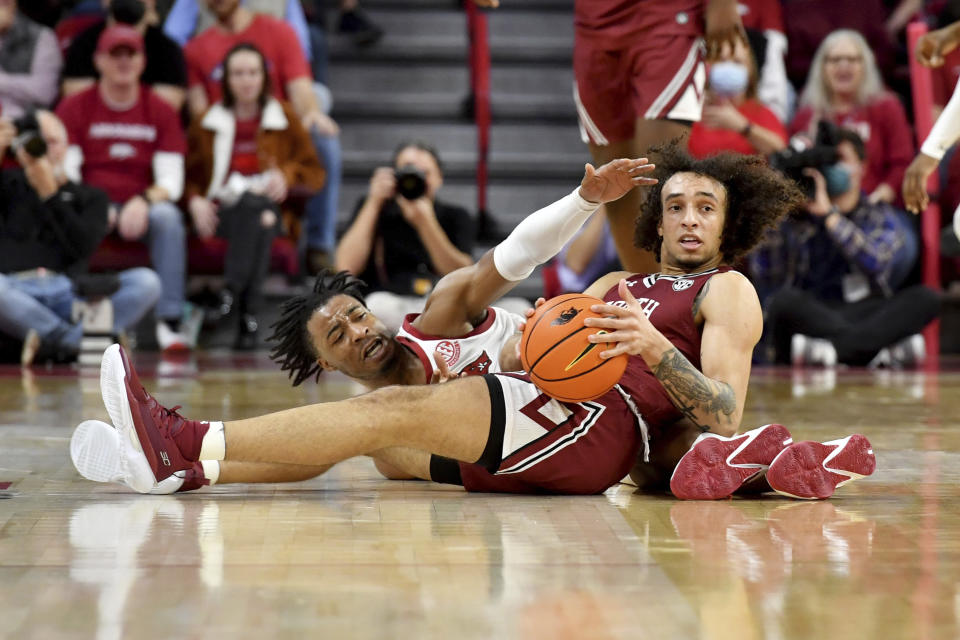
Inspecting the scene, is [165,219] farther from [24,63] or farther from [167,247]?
[24,63]

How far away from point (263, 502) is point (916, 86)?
18.4 feet

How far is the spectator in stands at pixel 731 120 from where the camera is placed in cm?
689

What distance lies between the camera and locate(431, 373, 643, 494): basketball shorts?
9.18 feet

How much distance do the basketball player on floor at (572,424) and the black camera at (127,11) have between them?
5.08 m

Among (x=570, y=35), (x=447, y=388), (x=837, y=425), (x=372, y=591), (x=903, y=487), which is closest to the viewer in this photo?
(x=372, y=591)

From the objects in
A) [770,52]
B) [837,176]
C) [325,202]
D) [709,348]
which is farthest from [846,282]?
[709,348]

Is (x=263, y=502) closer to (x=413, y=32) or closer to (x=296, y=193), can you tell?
(x=296, y=193)

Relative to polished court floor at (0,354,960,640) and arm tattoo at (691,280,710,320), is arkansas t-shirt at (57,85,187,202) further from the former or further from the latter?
arm tattoo at (691,280,710,320)

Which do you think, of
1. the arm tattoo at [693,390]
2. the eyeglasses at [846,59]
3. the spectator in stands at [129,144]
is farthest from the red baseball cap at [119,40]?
the arm tattoo at [693,390]

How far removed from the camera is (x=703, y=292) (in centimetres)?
296

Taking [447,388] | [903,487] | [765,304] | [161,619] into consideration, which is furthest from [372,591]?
[765,304]

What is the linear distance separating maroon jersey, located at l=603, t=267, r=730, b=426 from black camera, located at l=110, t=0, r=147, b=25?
205 inches

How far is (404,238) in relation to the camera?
6.73 meters

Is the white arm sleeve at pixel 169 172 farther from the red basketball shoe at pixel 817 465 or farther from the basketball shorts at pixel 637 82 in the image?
the red basketball shoe at pixel 817 465
